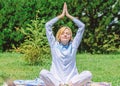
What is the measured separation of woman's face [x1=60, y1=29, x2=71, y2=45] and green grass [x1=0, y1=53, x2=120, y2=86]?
5.43 ft

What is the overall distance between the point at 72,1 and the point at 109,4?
126 centimetres

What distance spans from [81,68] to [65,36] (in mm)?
4149

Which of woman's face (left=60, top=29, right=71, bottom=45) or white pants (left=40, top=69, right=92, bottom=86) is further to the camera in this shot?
woman's face (left=60, top=29, right=71, bottom=45)

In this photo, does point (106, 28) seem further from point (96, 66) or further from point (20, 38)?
point (96, 66)

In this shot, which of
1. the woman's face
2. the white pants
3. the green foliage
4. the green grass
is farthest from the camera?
the green foliage

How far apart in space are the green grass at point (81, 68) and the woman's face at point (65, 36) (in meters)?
1.65

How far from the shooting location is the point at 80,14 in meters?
16.6

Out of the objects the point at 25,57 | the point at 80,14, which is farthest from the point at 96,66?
the point at 80,14

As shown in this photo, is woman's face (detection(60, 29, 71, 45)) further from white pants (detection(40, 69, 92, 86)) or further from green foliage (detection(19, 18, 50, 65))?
green foliage (detection(19, 18, 50, 65))

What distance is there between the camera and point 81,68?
1179cm

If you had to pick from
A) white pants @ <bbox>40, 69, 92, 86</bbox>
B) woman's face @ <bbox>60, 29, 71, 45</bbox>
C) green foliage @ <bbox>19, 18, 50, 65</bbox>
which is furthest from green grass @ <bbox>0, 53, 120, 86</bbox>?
woman's face @ <bbox>60, 29, 71, 45</bbox>

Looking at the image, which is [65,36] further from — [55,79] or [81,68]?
[81,68]

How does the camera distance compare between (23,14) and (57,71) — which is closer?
(57,71)

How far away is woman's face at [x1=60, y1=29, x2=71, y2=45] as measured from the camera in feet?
25.3
